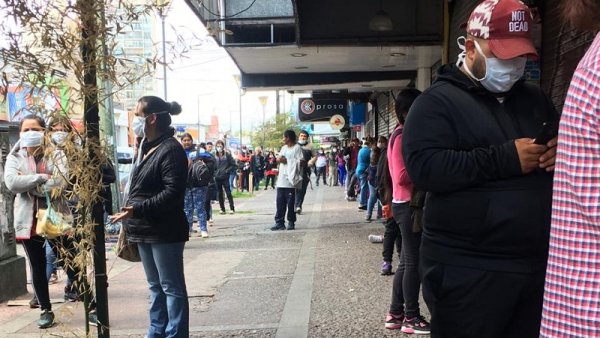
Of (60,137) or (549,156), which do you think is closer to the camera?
(549,156)

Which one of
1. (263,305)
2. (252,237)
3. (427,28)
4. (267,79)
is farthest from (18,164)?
(267,79)

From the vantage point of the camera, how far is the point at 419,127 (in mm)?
1910

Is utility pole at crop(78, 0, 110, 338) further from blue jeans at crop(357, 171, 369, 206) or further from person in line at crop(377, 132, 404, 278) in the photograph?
blue jeans at crop(357, 171, 369, 206)

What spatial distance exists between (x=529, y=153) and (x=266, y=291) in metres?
4.18

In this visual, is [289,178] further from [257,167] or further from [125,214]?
[257,167]

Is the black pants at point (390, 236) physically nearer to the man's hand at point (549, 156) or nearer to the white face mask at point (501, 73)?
the white face mask at point (501, 73)

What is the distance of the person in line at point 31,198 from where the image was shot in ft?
14.5

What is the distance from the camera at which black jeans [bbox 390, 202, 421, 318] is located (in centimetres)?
382

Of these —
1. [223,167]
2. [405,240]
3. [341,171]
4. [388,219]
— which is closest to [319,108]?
[223,167]

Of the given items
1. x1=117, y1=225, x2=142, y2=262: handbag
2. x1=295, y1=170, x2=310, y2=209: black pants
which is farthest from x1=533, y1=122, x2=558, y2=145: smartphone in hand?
x1=295, y1=170, x2=310, y2=209: black pants

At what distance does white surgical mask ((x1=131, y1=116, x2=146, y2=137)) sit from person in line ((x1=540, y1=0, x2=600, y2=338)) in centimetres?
289

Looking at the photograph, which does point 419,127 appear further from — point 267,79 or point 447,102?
point 267,79

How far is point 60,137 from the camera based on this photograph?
2.54 m

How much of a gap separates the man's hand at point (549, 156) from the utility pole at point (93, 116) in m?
2.01
